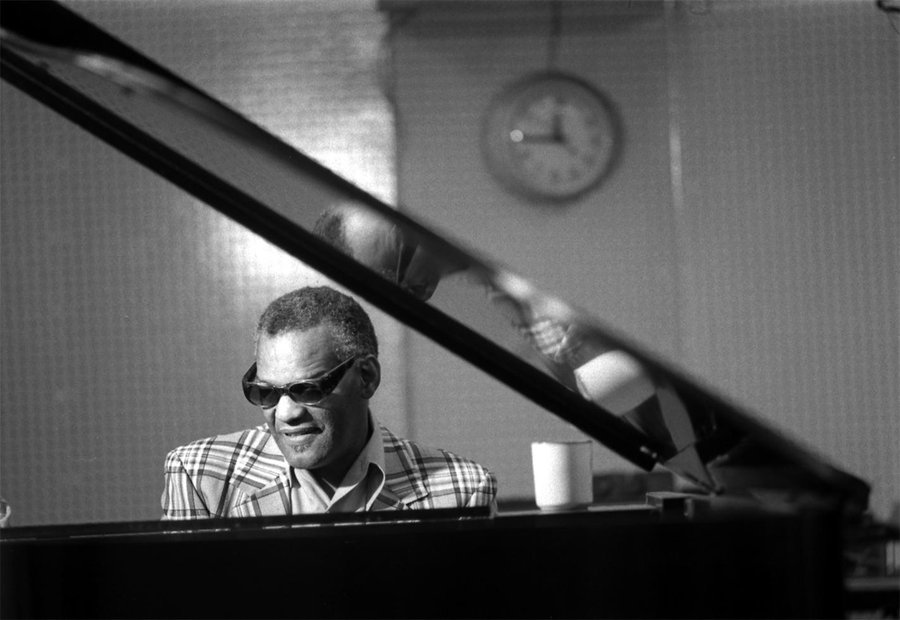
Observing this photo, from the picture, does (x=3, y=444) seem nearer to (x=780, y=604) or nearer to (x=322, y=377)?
(x=322, y=377)

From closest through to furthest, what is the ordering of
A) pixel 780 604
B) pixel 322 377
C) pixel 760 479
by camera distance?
pixel 780 604
pixel 760 479
pixel 322 377

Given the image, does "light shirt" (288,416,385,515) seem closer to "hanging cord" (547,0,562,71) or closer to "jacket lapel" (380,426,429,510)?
"jacket lapel" (380,426,429,510)

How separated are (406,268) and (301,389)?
523mm

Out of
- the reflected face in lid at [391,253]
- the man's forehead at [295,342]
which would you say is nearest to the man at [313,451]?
the man's forehead at [295,342]

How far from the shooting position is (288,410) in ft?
7.14

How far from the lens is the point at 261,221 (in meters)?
1.51

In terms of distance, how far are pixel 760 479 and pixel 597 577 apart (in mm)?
263

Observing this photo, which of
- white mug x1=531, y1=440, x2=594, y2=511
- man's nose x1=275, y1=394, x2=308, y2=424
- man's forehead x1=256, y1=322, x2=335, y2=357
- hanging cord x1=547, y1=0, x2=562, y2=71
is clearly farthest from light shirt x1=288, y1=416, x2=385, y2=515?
hanging cord x1=547, y1=0, x2=562, y2=71

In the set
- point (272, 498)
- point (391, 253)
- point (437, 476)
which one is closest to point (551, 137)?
point (437, 476)

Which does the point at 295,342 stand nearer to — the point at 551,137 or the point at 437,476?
the point at 437,476

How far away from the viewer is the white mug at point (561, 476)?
159cm

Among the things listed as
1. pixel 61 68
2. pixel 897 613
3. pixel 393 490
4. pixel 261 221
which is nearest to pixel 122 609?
pixel 261 221

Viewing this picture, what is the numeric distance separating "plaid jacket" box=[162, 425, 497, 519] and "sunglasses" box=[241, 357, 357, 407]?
5.5 inches

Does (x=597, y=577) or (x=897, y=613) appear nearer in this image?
(x=597, y=577)
